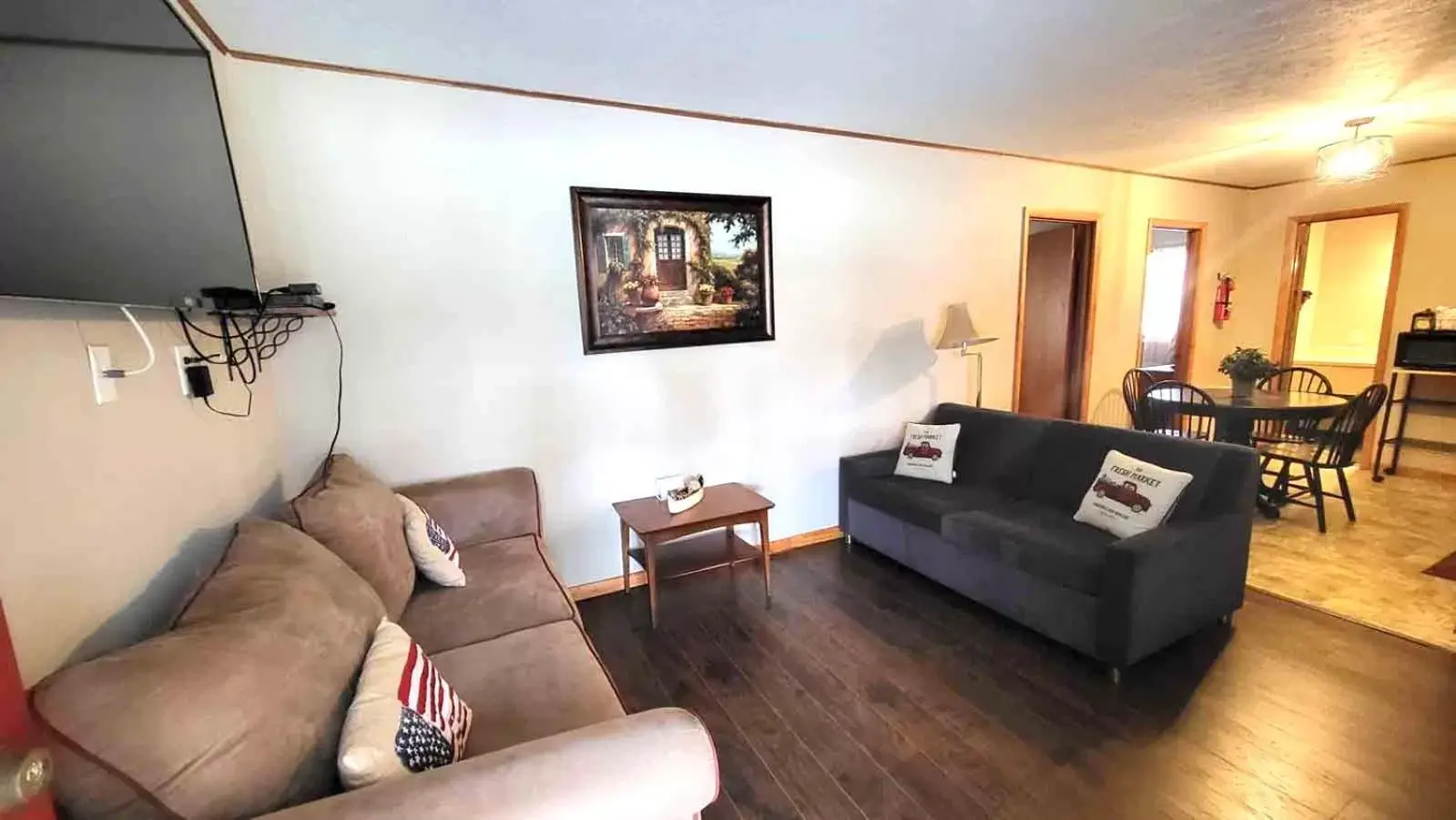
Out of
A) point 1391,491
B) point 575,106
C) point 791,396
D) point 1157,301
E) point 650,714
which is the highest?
point 575,106

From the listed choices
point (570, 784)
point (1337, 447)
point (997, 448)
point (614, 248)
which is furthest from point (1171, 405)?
point (570, 784)

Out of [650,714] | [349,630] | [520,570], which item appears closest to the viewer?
[650,714]

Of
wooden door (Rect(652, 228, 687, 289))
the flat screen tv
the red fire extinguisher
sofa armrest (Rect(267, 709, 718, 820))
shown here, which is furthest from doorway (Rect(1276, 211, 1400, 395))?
the flat screen tv

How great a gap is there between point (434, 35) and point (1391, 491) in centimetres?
649

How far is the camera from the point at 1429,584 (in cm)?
277

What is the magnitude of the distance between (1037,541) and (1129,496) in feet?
1.42

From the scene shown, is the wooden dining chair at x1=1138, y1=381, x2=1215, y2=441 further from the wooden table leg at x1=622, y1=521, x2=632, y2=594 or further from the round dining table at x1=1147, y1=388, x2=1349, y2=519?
the wooden table leg at x1=622, y1=521, x2=632, y2=594

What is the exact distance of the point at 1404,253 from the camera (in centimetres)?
454

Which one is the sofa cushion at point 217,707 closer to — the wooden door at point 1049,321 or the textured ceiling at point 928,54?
the textured ceiling at point 928,54

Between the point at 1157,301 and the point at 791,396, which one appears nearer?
the point at 791,396

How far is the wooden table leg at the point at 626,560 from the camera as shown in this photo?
2799 millimetres

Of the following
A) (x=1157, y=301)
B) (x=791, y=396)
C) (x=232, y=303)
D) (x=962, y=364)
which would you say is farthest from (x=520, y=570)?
(x=1157, y=301)

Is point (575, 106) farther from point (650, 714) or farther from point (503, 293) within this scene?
point (650, 714)

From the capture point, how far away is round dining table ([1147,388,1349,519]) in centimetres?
339
